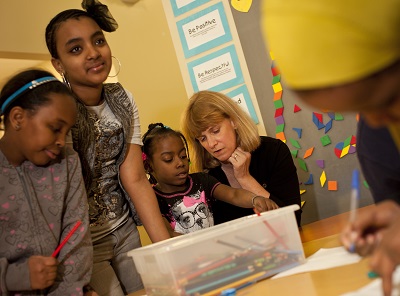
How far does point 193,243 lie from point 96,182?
61 cm

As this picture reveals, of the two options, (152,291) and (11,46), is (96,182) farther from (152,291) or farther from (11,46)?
(11,46)

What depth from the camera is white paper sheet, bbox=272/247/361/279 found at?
1.05 meters

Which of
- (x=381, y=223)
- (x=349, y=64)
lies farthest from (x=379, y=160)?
(x=349, y=64)

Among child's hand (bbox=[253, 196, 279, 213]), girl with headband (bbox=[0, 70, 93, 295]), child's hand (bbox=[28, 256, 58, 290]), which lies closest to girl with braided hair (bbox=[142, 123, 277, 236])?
child's hand (bbox=[253, 196, 279, 213])

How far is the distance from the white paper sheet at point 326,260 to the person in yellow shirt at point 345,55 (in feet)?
1.48

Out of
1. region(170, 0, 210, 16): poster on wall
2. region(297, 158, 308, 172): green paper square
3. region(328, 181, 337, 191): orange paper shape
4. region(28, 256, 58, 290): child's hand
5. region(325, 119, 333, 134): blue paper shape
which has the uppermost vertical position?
region(170, 0, 210, 16): poster on wall

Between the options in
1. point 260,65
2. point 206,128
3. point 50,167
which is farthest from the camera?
point 260,65

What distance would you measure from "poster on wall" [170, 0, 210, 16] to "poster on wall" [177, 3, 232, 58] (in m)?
A: 0.04

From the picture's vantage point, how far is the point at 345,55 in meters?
0.54

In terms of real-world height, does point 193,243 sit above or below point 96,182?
below

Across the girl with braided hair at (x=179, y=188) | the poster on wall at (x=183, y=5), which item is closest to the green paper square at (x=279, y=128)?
the girl with braided hair at (x=179, y=188)

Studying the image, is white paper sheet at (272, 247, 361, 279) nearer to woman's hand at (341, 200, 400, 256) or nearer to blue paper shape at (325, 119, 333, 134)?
woman's hand at (341, 200, 400, 256)

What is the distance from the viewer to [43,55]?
2639mm

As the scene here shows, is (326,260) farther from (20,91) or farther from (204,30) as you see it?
(204,30)
